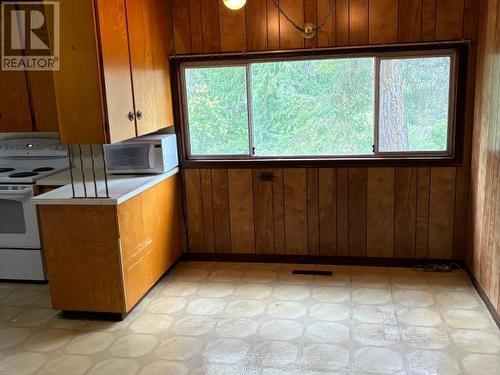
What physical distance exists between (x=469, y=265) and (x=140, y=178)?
2.49 meters

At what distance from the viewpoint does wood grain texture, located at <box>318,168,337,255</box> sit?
3830 mm

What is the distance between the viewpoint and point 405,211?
3.78 m

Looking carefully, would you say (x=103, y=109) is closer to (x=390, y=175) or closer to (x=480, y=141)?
(x=390, y=175)

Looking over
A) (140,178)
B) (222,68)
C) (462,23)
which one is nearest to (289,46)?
(222,68)

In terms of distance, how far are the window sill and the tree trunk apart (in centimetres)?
11

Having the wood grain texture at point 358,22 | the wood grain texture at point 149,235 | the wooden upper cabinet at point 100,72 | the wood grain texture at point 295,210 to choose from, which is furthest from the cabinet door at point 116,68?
the wood grain texture at point 358,22

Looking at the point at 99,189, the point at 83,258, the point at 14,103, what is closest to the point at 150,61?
the point at 99,189

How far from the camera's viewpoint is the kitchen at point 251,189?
287cm

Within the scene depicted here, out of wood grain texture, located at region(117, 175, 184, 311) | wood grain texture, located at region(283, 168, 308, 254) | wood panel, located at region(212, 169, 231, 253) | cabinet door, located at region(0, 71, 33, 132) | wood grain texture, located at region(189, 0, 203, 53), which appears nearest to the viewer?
wood grain texture, located at region(117, 175, 184, 311)

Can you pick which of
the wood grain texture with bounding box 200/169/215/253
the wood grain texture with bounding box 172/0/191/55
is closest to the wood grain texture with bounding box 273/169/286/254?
the wood grain texture with bounding box 200/169/215/253

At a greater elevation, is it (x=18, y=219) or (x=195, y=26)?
(x=195, y=26)

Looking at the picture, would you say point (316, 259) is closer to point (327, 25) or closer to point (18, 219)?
point (327, 25)

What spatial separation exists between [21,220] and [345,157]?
2465 millimetres

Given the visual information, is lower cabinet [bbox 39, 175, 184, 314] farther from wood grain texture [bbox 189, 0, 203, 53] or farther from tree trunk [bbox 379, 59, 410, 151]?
tree trunk [bbox 379, 59, 410, 151]
